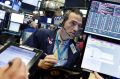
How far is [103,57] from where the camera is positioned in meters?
1.52

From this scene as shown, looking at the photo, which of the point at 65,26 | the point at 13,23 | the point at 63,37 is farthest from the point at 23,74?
the point at 13,23

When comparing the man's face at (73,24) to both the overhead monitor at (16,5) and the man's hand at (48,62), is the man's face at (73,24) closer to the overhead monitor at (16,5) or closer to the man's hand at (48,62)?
the man's hand at (48,62)

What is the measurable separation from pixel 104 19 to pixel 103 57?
233 mm

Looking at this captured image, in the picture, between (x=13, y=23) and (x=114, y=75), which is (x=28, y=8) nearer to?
(x=13, y=23)

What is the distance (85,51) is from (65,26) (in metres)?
1.22

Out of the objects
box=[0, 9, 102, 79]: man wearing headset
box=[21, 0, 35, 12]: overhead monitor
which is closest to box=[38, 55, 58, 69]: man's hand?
box=[0, 9, 102, 79]: man wearing headset

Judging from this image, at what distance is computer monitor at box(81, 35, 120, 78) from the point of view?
59.6 inches

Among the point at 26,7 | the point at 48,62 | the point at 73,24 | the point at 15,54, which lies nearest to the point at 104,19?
the point at 48,62

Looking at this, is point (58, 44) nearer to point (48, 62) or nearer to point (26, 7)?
point (48, 62)

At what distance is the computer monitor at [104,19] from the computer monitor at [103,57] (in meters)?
0.06

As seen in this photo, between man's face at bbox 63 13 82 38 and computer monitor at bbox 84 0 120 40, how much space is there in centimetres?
110

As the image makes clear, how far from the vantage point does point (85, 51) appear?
159 centimetres

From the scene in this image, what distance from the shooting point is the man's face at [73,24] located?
2.73 meters

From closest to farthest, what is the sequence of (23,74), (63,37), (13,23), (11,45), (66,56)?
(23,74) → (11,45) → (66,56) → (63,37) → (13,23)
